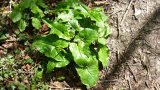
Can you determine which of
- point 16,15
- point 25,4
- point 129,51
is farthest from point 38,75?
point 129,51

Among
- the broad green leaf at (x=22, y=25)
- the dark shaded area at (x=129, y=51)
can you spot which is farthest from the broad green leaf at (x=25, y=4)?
the dark shaded area at (x=129, y=51)

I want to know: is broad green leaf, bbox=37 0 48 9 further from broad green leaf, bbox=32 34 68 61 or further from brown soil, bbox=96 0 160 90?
brown soil, bbox=96 0 160 90

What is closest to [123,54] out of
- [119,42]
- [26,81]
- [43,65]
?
[119,42]

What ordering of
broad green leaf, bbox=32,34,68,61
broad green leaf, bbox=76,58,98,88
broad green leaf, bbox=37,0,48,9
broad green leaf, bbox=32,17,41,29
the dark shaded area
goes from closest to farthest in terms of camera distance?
broad green leaf, bbox=76,58,98,88
broad green leaf, bbox=32,34,68,61
the dark shaded area
broad green leaf, bbox=32,17,41,29
broad green leaf, bbox=37,0,48,9

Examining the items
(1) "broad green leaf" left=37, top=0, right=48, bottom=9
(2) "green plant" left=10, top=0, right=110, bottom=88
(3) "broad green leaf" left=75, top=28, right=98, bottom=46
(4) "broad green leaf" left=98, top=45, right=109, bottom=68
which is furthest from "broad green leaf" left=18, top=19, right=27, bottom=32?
(4) "broad green leaf" left=98, top=45, right=109, bottom=68

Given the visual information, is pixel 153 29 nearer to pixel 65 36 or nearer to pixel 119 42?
pixel 119 42

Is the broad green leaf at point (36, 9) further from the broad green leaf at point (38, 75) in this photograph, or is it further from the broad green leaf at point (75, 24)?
the broad green leaf at point (38, 75)
